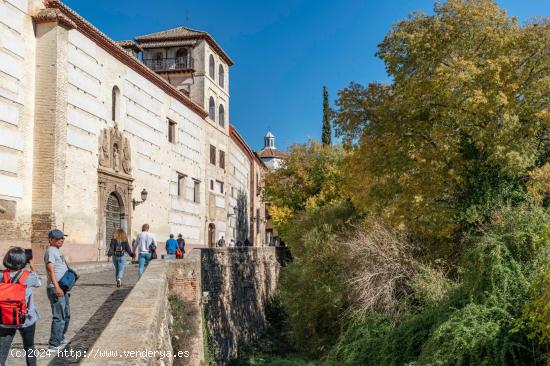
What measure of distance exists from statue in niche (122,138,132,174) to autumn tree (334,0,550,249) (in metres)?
12.0

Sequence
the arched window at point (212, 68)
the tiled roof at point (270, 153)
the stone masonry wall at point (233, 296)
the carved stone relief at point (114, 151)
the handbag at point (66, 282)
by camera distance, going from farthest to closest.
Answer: the tiled roof at point (270, 153), the arched window at point (212, 68), the carved stone relief at point (114, 151), the stone masonry wall at point (233, 296), the handbag at point (66, 282)

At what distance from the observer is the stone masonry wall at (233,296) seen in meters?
17.0

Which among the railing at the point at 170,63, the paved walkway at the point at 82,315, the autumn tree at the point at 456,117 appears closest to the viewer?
the paved walkway at the point at 82,315

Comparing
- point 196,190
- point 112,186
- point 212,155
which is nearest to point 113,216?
point 112,186

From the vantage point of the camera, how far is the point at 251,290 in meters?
23.4

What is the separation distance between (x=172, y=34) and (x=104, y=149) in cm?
1593

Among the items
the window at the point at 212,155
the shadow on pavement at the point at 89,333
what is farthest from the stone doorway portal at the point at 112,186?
the window at the point at 212,155

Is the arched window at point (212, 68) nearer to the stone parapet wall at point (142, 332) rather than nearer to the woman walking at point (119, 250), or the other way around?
the woman walking at point (119, 250)

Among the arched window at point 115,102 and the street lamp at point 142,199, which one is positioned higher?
the arched window at point 115,102

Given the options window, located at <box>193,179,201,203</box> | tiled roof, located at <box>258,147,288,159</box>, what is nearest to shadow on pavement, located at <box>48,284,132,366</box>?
window, located at <box>193,179,201,203</box>

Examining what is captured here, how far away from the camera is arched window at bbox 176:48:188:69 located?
36.3 m

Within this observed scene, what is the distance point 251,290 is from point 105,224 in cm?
→ 633

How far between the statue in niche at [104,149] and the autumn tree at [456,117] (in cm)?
1113

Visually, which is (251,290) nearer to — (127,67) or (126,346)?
(127,67)
